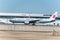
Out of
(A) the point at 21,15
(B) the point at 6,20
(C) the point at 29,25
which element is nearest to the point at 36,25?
(C) the point at 29,25

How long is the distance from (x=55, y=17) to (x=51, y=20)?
362mm

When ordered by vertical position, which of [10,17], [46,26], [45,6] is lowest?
[46,26]

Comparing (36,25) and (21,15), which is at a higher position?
(21,15)

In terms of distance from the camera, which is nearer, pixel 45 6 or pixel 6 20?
pixel 45 6

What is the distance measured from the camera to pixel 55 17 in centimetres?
1084

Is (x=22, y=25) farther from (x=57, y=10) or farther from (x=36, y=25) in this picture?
(x=57, y=10)

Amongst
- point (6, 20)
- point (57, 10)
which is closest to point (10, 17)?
point (6, 20)

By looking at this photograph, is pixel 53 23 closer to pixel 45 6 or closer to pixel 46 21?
pixel 46 21

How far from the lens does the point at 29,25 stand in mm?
11445

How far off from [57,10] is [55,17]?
0.72 meters

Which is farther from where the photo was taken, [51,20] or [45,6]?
[51,20]

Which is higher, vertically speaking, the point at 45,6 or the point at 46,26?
the point at 45,6

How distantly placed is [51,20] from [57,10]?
1.01 metres

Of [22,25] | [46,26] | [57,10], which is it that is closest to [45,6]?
[57,10]
